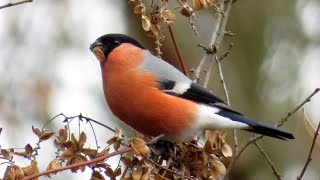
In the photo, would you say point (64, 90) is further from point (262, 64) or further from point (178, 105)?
point (178, 105)

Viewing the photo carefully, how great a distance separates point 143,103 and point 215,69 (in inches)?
91.9

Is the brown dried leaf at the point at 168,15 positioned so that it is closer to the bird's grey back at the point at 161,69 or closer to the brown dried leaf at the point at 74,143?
the bird's grey back at the point at 161,69

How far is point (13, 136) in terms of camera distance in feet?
14.4

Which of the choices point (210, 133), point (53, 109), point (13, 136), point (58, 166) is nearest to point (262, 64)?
point (53, 109)

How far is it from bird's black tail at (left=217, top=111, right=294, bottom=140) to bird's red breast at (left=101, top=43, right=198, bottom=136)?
5.4 inches

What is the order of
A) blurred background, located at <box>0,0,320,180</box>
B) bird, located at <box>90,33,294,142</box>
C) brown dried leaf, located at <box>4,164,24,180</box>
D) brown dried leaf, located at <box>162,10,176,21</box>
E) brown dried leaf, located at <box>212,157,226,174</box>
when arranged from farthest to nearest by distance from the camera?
1. blurred background, located at <box>0,0,320,180</box>
2. bird, located at <box>90,33,294,142</box>
3. brown dried leaf, located at <box>162,10,176,21</box>
4. brown dried leaf, located at <box>212,157,226,174</box>
5. brown dried leaf, located at <box>4,164,24,180</box>

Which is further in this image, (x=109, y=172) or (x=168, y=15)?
(x=168, y=15)

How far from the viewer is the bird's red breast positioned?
2756mm

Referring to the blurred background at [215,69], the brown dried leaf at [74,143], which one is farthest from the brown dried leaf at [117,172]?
the blurred background at [215,69]

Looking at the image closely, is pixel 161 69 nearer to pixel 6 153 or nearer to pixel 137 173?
pixel 137 173

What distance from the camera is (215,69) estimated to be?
5.05m

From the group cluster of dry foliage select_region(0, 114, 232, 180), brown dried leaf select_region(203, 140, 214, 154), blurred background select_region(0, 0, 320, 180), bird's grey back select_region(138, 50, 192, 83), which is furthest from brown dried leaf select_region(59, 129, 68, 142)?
blurred background select_region(0, 0, 320, 180)

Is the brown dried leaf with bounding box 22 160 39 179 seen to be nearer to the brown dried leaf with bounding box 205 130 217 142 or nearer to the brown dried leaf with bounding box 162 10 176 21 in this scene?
the brown dried leaf with bounding box 205 130 217 142

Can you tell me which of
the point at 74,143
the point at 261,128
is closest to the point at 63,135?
the point at 74,143
